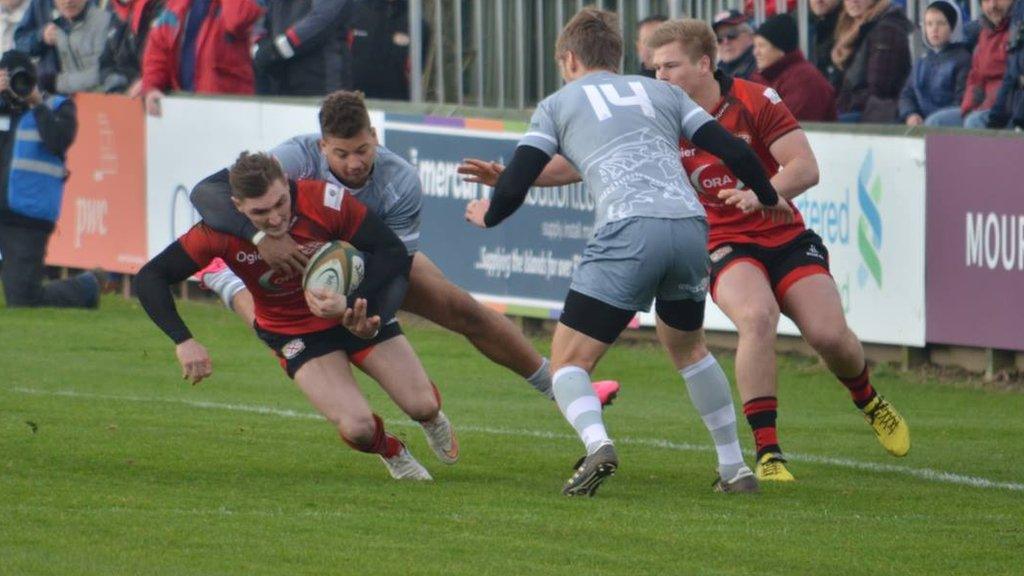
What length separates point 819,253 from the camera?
10.2 m

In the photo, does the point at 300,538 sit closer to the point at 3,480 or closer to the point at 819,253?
the point at 3,480

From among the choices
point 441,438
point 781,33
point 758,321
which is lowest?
point 441,438

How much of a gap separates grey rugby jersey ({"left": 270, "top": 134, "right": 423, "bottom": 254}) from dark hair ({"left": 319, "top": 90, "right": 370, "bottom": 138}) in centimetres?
→ 54

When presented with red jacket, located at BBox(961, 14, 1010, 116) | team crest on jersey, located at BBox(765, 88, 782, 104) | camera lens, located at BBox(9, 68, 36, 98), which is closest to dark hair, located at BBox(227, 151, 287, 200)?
team crest on jersey, located at BBox(765, 88, 782, 104)

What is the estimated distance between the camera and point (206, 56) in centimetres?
1930

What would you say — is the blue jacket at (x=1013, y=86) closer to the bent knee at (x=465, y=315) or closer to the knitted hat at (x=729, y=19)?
the knitted hat at (x=729, y=19)

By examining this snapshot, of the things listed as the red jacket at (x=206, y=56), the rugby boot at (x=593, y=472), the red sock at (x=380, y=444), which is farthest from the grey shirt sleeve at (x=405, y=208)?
the red jacket at (x=206, y=56)

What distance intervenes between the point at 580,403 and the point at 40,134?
10186mm

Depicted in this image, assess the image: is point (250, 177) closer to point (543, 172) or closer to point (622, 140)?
point (543, 172)

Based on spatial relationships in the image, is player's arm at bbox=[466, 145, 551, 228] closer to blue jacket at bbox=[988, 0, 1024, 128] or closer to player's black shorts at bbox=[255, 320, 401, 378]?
player's black shorts at bbox=[255, 320, 401, 378]

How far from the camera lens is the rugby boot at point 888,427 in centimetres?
1041

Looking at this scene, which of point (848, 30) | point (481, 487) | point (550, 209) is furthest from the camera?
point (550, 209)

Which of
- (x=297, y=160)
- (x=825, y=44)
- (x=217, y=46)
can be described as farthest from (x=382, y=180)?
(x=217, y=46)

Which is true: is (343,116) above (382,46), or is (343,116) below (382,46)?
above
